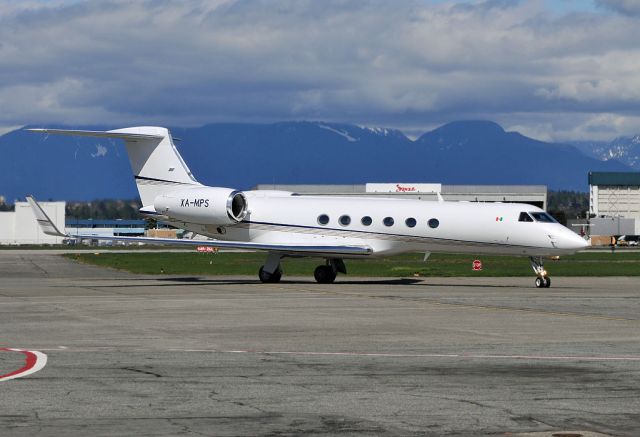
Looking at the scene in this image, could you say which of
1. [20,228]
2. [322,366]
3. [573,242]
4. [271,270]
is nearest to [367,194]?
[20,228]

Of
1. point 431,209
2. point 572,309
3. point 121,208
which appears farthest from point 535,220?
point 121,208

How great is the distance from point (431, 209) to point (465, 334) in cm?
1876

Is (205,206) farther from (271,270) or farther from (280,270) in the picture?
(280,270)

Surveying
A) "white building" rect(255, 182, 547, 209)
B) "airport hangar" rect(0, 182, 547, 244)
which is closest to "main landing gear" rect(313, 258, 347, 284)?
"airport hangar" rect(0, 182, 547, 244)

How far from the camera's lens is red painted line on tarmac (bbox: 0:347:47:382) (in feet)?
48.3

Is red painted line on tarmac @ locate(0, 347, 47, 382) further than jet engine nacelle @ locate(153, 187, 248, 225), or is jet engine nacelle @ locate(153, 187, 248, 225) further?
jet engine nacelle @ locate(153, 187, 248, 225)

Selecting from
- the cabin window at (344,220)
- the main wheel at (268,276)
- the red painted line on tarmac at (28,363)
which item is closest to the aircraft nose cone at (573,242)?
the cabin window at (344,220)

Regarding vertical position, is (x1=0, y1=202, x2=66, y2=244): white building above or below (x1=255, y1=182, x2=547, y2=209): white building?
below

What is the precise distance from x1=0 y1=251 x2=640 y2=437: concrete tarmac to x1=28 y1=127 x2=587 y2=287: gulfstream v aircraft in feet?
22.9

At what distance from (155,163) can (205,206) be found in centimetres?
322

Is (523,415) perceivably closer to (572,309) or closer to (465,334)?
(465,334)

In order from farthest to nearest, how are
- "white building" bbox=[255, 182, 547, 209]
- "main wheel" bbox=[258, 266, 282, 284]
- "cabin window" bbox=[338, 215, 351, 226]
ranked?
"white building" bbox=[255, 182, 547, 209], "main wheel" bbox=[258, 266, 282, 284], "cabin window" bbox=[338, 215, 351, 226]

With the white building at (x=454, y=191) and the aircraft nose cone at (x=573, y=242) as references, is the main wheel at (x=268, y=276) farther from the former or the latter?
the white building at (x=454, y=191)

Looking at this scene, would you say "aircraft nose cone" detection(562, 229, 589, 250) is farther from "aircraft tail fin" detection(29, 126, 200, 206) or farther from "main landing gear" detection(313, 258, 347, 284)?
"aircraft tail fin" detection(29, 126, 200, 206)
